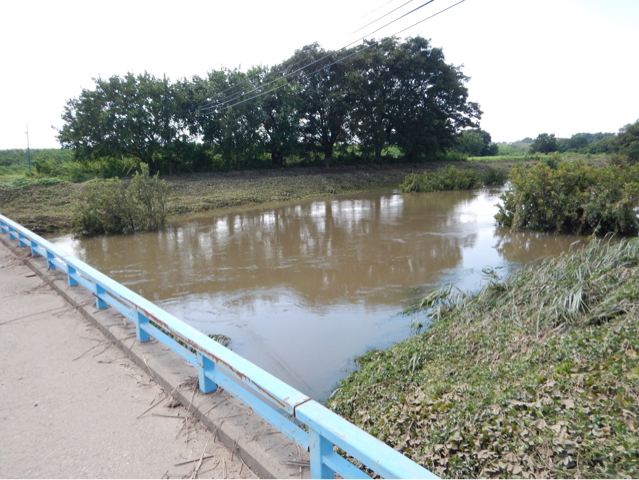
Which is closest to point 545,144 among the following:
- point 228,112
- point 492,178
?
point 492,178

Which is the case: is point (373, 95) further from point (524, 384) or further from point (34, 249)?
point (524, 384)

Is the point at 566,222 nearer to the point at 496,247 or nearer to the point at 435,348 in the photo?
the point at 496,247

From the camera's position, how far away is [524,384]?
3703 millimetres

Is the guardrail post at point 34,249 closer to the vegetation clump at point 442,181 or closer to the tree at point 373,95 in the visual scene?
the vegetation clump at point 442,181

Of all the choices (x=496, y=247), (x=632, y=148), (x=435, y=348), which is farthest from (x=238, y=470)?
(x=632, y=148)

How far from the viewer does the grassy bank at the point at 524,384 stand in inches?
116

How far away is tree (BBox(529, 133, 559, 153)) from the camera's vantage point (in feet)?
214

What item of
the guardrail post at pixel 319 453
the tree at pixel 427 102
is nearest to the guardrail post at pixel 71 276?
the guardrail post at pixel 319 453

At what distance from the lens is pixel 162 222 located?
1634 centimetres

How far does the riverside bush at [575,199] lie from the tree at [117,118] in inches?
852

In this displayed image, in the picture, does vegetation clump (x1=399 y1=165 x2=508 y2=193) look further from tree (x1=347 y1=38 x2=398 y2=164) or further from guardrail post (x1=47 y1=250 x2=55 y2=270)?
guardrail post (x1=47 y1=250 x2=55 y2=270)

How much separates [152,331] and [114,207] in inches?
497

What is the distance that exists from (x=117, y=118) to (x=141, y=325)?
25302 millimetres

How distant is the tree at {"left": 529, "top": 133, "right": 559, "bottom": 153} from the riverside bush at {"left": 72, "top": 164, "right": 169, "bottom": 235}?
64.2 m
